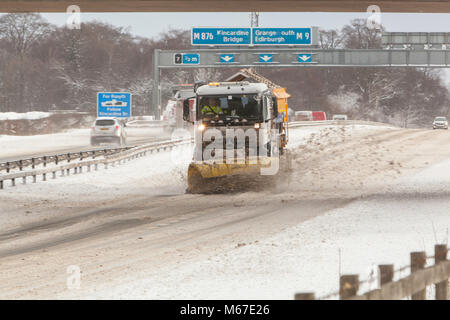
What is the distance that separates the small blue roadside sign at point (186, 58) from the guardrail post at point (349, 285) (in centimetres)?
5261

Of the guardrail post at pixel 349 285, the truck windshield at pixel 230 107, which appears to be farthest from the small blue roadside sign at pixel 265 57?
the guardrail post at pixel 349 285

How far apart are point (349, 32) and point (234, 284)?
91493mm

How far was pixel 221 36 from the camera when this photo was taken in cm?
5500

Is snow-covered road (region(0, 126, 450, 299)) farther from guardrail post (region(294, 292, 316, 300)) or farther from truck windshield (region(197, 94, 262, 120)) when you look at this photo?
guardrail post (region(294, 292, 316, 300))

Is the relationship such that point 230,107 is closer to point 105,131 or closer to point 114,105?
point 114,105

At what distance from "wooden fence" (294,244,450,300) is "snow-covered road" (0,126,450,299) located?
96.7 inches

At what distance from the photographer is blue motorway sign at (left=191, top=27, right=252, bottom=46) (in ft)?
179

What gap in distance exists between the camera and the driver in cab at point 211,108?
21.1 m

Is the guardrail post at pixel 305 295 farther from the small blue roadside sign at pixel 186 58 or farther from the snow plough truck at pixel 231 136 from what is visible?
the small blue roadside sign at pixel 186 58

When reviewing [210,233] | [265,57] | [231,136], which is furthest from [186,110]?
[265,57]

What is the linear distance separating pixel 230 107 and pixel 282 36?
35.6 meters
